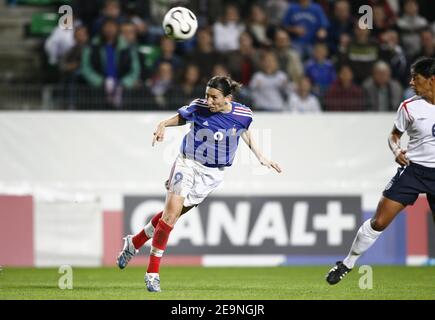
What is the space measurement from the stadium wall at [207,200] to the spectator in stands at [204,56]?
4.80 ft

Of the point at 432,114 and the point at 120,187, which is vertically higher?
the point at 432,114

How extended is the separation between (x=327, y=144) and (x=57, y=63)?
187 inches

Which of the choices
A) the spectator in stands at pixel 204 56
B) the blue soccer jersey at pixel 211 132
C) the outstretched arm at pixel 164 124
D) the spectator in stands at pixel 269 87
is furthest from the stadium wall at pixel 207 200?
the outstretched arm at pixel 164 124

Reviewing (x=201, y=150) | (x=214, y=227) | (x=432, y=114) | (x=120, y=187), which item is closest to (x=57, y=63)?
(x=120, y=187)

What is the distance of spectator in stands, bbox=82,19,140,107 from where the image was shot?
50.8 ft

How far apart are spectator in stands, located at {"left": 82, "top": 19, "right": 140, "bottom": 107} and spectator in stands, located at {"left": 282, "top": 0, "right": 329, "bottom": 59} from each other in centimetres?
319

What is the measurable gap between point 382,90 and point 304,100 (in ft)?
4.11

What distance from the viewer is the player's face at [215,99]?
33.0 feet

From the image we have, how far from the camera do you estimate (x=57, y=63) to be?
1611 centimetres

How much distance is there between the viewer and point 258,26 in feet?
56.9

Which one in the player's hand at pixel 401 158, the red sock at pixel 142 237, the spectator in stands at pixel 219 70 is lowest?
the red sock at pixel 142 237

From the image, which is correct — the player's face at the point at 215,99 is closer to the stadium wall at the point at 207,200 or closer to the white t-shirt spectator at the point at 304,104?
the stadium wall at the point at 207,200

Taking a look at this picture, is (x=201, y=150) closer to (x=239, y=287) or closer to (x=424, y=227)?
(x=239, y=287)

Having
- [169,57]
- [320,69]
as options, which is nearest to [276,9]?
[320,69]
